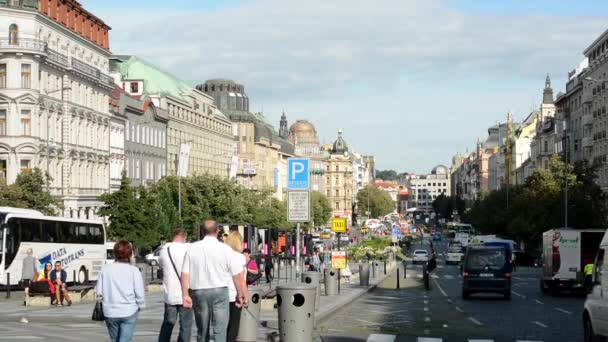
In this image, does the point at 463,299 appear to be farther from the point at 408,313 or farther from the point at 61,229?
the point at 61,229

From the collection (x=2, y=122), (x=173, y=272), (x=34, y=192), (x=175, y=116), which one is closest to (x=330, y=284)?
(x=173, y=272)

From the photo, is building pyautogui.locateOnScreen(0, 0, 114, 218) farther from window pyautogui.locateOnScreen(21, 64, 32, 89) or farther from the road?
the road

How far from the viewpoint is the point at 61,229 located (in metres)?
48.5

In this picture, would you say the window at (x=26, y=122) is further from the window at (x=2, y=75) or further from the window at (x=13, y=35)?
the window at (x=13, y=35)

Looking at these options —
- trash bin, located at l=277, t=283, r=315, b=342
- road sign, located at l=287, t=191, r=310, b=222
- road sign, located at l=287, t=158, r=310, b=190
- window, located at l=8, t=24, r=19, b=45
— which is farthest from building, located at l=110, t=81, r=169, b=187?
trash bin, located at l=277, t=283, r=315, b=342

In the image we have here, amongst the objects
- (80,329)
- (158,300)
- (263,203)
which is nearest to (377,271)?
(158,300)

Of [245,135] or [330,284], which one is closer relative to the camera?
[330,284]

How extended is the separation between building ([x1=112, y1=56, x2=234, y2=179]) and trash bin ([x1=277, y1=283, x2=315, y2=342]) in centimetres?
8393

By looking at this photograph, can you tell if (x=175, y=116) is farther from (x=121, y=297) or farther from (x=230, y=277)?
(x=121, y=297)

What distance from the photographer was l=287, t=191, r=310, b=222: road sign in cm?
2889

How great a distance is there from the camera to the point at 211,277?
48.0ft

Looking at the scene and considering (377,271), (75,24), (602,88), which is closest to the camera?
(377,271)

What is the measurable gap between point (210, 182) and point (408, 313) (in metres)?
66.7

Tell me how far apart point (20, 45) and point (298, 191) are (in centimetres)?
4643
